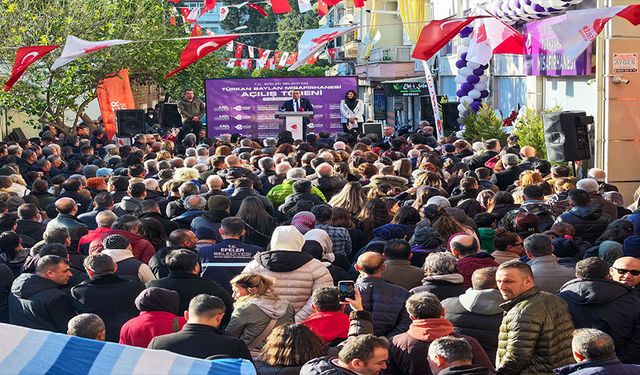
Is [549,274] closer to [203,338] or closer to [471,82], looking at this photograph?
[203,338]

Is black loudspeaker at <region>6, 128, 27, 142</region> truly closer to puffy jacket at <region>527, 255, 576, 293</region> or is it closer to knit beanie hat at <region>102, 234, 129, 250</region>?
knit beanie hat at <region>102, 234, 129, 250</region>

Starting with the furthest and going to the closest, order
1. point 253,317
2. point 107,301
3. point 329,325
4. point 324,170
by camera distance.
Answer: point 324,170 < point 107,301 < point 253,317 < point 329,325

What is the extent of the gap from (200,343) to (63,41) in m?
20.5

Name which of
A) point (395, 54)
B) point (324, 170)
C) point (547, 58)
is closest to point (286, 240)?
point (324, 170)

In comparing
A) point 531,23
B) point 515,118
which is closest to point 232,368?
point 531,23

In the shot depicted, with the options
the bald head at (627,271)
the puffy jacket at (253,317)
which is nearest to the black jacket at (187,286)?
the puffy jacket at (253,317)

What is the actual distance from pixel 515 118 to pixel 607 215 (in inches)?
555

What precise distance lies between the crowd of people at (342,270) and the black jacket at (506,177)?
0.06 ft

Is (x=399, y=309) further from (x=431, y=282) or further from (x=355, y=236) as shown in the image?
(x=355, y=236)

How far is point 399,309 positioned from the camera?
7.75m

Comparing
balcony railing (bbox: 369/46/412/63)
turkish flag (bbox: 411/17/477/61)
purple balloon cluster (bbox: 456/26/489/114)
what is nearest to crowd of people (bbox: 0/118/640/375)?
turkish flag (bbox: 411/17/477/61)

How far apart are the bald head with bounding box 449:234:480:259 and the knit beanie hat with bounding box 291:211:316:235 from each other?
2184 millimetres

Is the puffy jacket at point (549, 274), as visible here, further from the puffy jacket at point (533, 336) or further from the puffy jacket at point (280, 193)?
the puffy jacket at point (280, 193)

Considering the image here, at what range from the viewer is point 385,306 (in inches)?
305
